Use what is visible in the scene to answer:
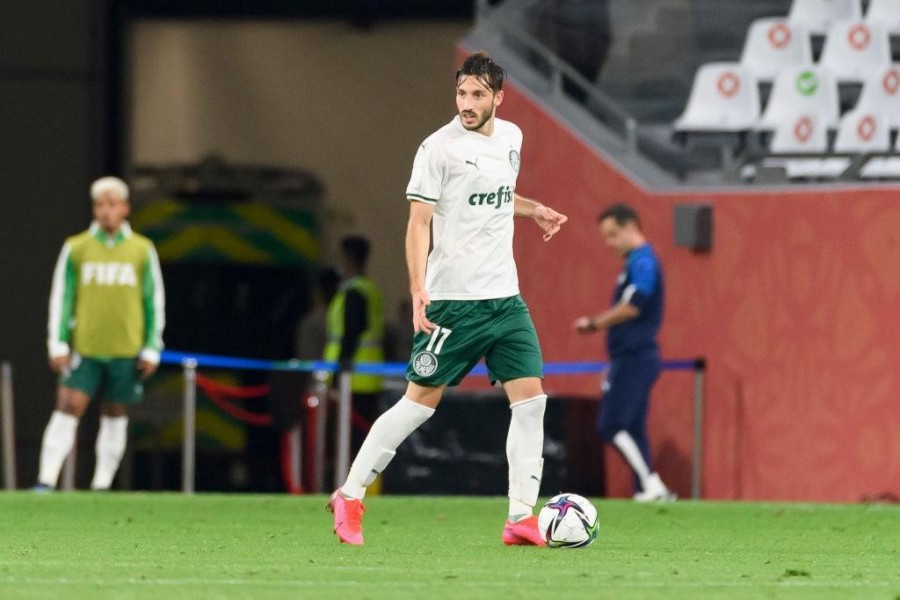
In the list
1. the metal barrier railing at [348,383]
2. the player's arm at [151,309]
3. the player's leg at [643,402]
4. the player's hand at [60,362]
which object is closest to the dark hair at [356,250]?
the metal barrier railing at [348,383]

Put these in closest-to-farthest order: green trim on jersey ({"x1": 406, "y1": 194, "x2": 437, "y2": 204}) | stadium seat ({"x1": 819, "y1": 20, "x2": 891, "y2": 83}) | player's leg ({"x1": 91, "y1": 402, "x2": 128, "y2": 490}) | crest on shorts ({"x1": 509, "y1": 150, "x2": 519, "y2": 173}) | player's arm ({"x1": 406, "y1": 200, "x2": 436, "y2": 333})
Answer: player's arm ({"x1": 406, "y1": 200, "x2": 436, "y2": 333}) → green trim on jersey ({"x1": 406, "y1": 194, "x2": 437, "y2": 204}) → crest on shorts ({"x1": 509, "y1": 150, "x2": 519, "y2": 173}) → player's leg ({"x1": 91, "y1": 402, "x2": 128, "y2": 490}) → stadium seat ({"x1": 819, "y1": 20, "x2": 891, "y2": 83})

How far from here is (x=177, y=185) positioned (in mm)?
21250

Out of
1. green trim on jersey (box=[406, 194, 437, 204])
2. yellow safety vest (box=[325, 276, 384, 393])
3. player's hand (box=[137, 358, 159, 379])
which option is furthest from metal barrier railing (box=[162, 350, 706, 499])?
green trim on jersey (box=[406, 194, 437, 204])

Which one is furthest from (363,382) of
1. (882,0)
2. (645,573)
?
(645,573)

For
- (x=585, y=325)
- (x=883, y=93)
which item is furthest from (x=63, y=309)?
(x=883, y=93)

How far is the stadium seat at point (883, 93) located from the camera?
50.5 ft

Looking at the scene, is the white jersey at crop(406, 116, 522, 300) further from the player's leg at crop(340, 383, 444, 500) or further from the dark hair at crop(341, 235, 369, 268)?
the dark hair at crop(341, 235, 369, 268)

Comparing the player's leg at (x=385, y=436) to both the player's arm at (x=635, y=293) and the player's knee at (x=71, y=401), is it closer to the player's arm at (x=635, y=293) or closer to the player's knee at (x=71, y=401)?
the player's knee at (x=71, y=401)

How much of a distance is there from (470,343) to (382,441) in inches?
21.5

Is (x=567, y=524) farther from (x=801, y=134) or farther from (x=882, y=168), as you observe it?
(x=801, y=134)

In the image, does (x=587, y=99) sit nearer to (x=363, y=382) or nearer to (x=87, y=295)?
(x=363, y=382)

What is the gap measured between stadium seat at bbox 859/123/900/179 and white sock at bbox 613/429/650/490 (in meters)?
2.38

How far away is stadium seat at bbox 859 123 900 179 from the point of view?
1402cm

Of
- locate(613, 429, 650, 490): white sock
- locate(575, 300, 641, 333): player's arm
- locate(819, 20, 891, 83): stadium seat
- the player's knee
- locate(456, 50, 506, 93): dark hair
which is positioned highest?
locate(819, 20, 891, 83): stadium seat
